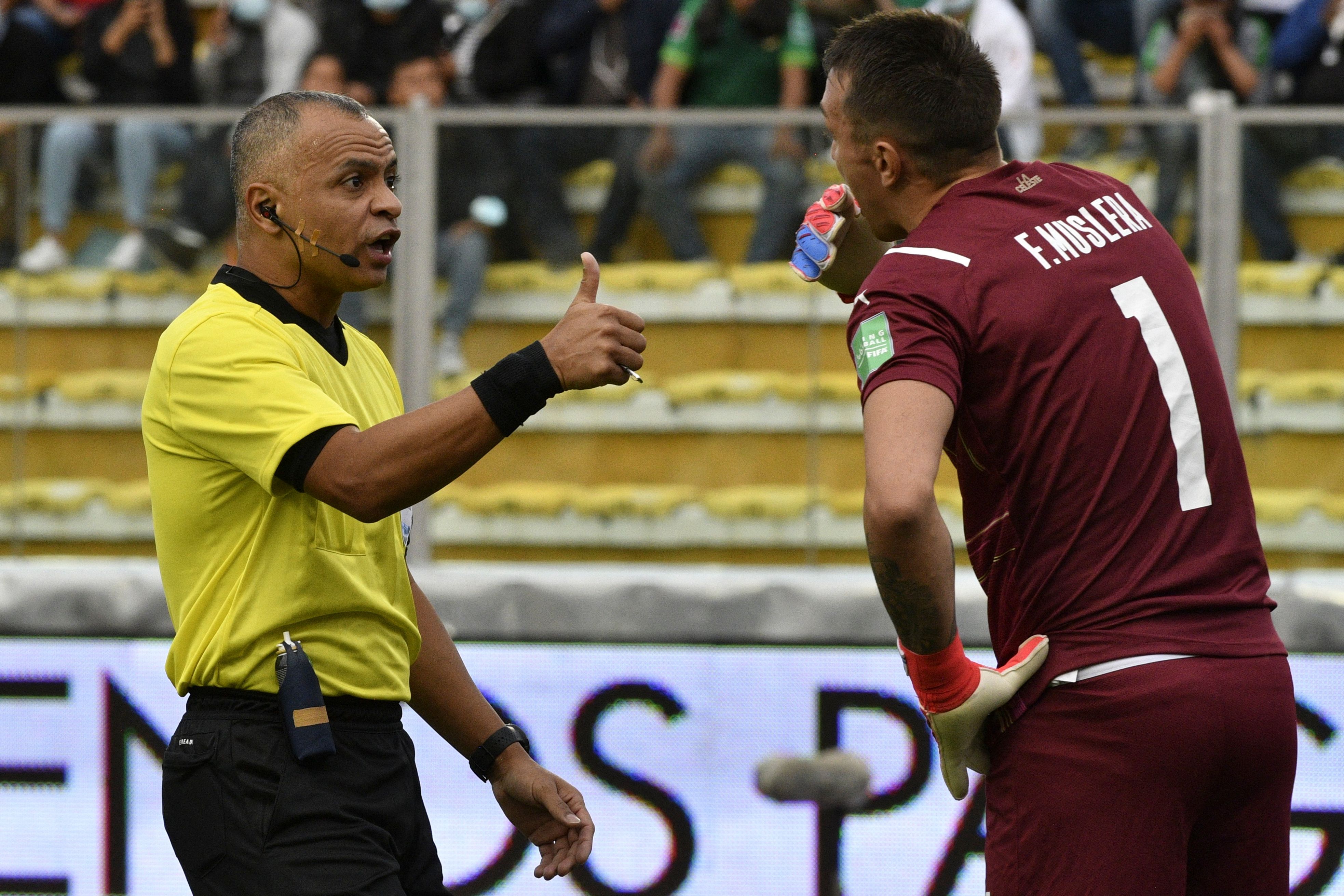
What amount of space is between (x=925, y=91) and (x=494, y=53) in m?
4.50

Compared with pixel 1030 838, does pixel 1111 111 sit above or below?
above

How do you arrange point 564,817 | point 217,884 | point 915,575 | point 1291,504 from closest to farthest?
point 915,575
point 217,884
point 564,817
point 1291,504

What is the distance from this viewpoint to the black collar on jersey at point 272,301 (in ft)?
8.82

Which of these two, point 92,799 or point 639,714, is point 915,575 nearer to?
point 639,714

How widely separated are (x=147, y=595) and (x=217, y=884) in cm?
302

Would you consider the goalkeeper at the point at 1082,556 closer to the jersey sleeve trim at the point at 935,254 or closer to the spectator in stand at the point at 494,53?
the jersey sleeve trim at the point at 935,254

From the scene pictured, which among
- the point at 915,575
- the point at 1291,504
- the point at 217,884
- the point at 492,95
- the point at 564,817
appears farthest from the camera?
the point at 492,95

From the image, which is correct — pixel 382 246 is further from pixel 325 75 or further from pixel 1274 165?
pixel 325 75

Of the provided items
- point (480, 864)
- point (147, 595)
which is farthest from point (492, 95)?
point (480, 864)

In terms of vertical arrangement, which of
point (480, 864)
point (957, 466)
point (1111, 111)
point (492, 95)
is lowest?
point (480, 864)

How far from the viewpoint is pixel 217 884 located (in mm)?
2562

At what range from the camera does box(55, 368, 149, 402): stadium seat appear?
5.42 meters

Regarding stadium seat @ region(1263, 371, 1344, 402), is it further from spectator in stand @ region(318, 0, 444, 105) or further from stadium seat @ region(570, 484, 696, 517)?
spectator in stand @ region(318, 0, 444, 105)

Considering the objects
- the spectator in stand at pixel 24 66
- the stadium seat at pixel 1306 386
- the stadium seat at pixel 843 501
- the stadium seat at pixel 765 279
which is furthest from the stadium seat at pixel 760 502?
the spectator in stand at pixel 24 66
